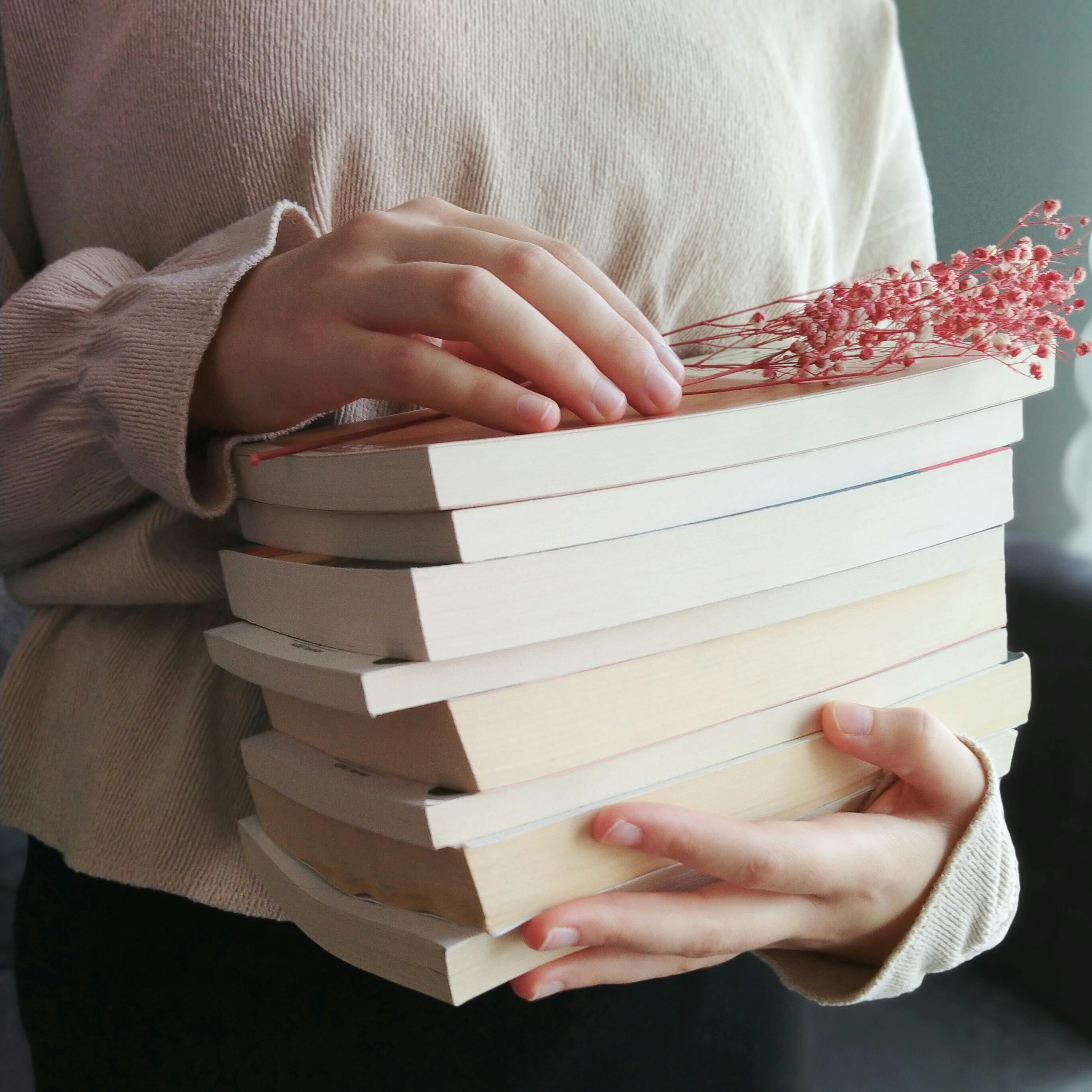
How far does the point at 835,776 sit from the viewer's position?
479 mm

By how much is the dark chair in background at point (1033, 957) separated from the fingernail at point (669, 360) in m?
0.84

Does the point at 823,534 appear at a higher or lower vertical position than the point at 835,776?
higher

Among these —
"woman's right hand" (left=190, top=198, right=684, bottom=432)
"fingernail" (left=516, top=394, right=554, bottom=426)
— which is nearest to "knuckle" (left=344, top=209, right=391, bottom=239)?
"woman's right hand" (left=190, top=198, right=684, bottom=432)

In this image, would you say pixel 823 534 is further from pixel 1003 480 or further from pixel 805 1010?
pixel 805 1010

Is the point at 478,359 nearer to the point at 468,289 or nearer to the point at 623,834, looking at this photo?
the point at 468,289

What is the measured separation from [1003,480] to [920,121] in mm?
710

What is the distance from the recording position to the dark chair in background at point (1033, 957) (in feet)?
3.42

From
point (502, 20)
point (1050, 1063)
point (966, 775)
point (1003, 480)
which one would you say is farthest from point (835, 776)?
point (1050, 1063)

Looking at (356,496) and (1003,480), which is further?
(1003,480)

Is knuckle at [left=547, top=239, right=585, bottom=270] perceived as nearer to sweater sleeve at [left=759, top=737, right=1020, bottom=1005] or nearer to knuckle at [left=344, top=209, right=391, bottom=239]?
knuckle at [left=344, top=209, right=391, bottom=239]

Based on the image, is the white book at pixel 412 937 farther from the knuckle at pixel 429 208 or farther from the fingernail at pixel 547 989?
the knuckle at pixel 429 208

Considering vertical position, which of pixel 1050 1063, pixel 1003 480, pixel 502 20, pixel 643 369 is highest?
pixel 502 20

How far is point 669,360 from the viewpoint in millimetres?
417

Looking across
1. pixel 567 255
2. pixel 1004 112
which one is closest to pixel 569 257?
pixel 567 255
